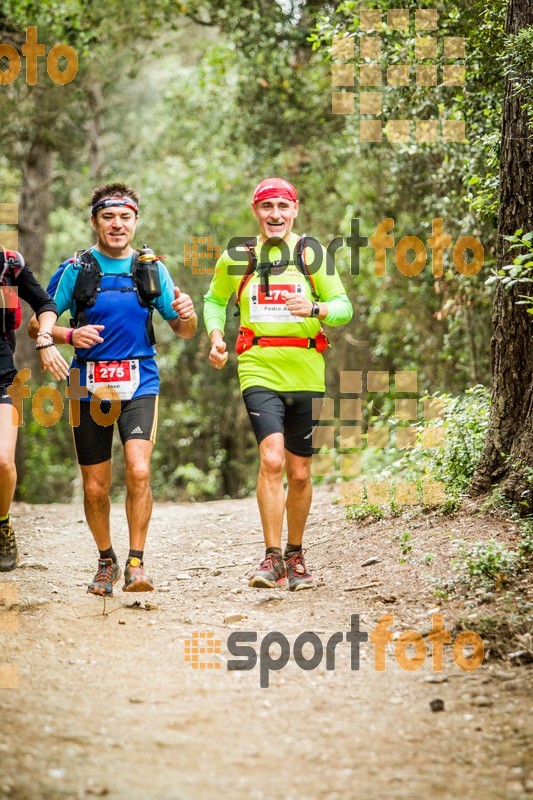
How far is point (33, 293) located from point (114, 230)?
0.69 metres

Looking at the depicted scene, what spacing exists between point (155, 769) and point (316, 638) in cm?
183

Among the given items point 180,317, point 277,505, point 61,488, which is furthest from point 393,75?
point 61,488

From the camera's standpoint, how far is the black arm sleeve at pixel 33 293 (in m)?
5.97

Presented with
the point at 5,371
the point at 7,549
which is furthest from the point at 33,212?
the point at 7,549

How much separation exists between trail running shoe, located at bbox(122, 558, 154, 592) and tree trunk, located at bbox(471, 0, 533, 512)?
255 cm

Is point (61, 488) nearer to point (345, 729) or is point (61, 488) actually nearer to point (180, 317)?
point (180, 317)

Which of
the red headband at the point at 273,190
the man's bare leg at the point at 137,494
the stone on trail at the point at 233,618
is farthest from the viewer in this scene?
the red headband at the point at 273,190

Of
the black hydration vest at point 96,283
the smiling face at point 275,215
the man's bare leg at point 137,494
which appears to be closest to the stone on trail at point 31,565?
the man's bare leg at point 137,494

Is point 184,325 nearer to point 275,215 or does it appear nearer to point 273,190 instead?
point 275,215

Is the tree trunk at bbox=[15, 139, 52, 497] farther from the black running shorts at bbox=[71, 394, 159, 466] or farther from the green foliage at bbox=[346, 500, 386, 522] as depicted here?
the black running shorts at bbox=[71, 394, 159, 466]

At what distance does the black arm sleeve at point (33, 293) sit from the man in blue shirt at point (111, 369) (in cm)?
8

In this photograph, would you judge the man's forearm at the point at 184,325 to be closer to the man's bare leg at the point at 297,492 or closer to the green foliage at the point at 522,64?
the man's bare leg at the point at 297,492

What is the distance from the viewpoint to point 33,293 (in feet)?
20.0

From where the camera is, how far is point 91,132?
2030 cm
